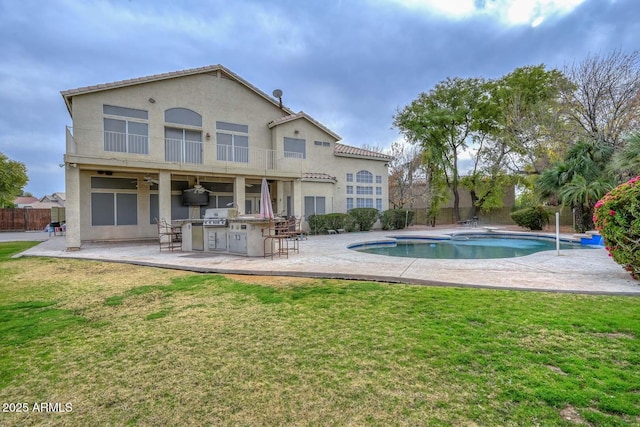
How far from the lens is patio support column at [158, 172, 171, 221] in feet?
44.5

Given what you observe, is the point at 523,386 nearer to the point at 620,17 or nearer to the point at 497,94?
the point at 620,17

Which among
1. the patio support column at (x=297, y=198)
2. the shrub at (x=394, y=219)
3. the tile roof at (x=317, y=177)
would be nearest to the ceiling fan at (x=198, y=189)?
the patio support column at (x=297, y=198)

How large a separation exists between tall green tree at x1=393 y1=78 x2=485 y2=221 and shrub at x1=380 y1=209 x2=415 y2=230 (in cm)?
685

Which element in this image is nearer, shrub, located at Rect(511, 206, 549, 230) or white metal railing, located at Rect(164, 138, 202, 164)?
white metal railing, located at Rect(164, 138, 202, 164)

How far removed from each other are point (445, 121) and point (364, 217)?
483 inches

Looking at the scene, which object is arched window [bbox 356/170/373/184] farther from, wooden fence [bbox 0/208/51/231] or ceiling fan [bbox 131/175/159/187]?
wooden fence [bbox 0/208/51/231]

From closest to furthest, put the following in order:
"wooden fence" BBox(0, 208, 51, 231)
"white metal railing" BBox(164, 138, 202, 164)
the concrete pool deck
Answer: the concrete pool deck → "white metal railing" BBox(164, 138, 202, 164) → "wooden fence" BBox(0, 208, 51, 231)

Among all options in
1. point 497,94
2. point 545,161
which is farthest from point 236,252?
point 497,94

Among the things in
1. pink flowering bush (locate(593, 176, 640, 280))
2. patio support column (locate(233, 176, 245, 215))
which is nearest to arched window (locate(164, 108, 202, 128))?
patio support column (locate(233, 176, 245, 215))

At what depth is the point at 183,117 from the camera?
15.8 m

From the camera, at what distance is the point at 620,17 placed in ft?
54.0

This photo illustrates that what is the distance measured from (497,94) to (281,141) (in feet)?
62.1

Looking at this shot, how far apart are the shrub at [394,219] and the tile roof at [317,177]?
178 inches

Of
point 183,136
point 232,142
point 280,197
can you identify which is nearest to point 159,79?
point 183,136
